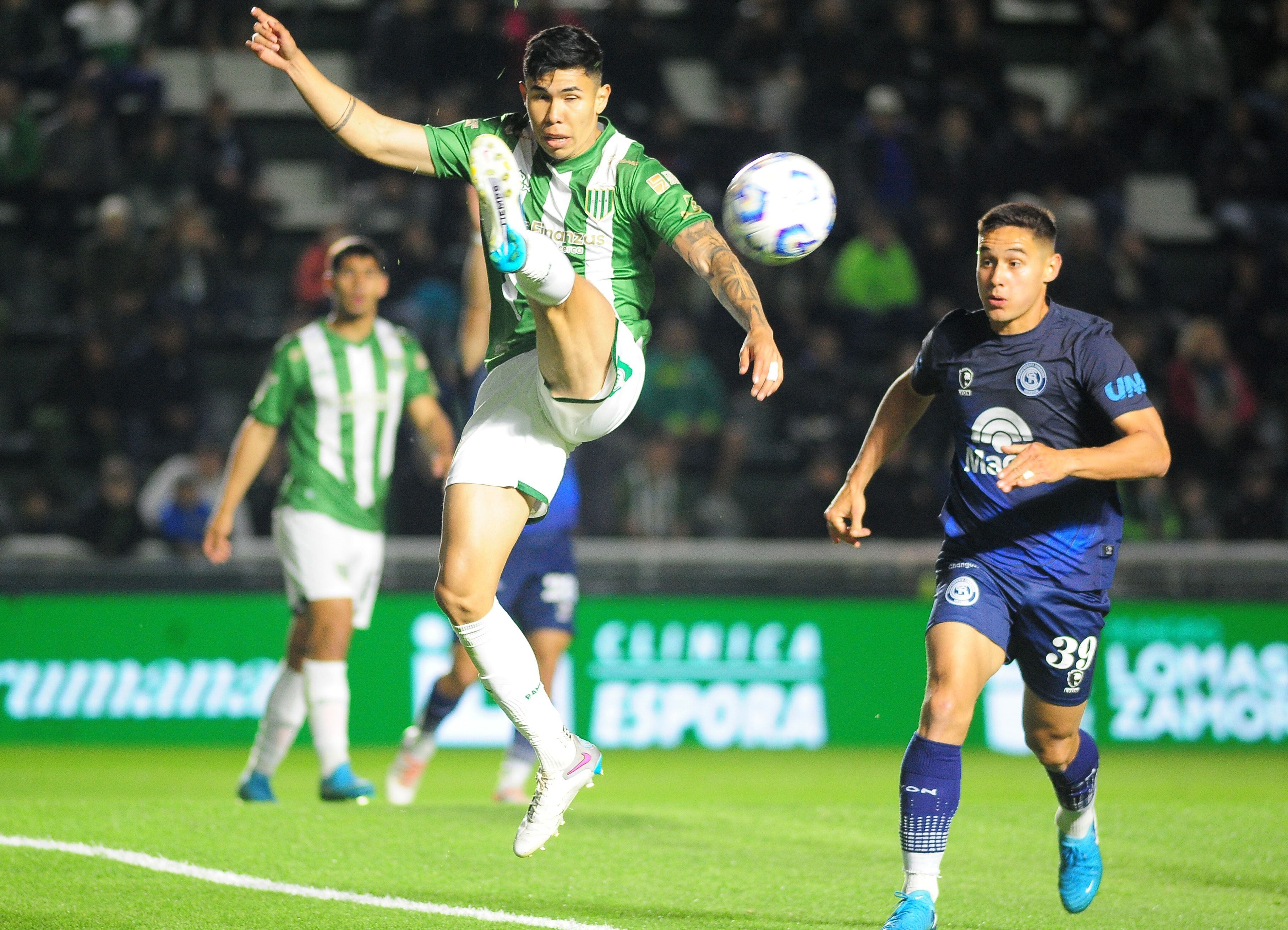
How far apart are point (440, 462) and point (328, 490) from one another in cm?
52

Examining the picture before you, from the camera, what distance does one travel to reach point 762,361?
411 cm

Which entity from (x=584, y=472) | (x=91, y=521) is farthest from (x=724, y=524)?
(x=91, y=521)

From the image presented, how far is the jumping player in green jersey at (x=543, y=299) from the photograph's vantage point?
4.39 meters

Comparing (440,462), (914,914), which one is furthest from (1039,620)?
(440,462)

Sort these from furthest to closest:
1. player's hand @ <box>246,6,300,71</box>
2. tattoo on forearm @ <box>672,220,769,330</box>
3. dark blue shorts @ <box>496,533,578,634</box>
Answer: dark blue shorts @ <box>496,533,578,634</box>, player's hand @ <box>246,6,300,71</box>, tattoo on forearm @ <box>672,220,769,330</box>

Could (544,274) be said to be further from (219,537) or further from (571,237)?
(219,537)

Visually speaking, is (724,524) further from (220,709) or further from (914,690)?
(220,709)

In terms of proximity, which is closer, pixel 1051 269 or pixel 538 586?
pixel 1051 269

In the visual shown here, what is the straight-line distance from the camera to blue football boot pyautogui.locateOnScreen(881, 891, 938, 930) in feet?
13.4

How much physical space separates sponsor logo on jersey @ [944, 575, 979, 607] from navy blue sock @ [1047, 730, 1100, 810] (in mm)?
689

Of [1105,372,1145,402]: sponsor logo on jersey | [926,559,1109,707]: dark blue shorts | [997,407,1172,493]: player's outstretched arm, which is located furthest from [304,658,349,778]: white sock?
[1105,372,1145,402]: sponsor logo on jersey

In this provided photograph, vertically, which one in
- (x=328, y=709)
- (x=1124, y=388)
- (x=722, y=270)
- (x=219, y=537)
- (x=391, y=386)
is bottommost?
(x=328, y=709)

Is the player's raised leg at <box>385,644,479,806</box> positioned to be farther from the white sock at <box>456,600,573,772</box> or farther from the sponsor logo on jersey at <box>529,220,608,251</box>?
the sponsor logo on jersey at <box>529,220,608,251</box>

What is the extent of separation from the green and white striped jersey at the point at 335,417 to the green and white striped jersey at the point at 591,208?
2401 mm
